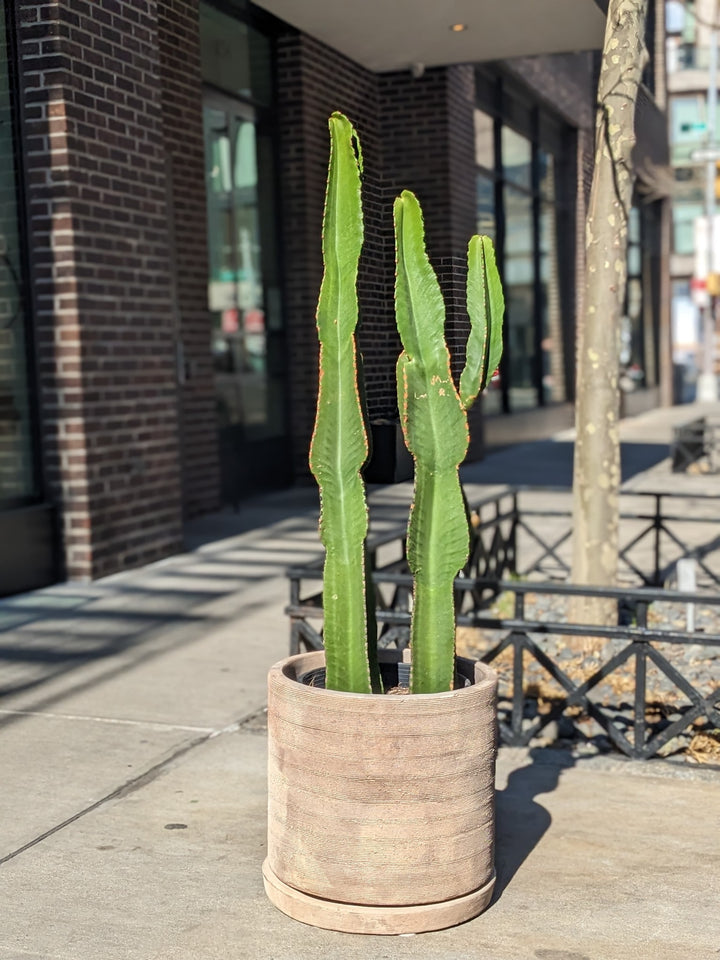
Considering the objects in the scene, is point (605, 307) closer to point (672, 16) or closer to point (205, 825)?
point (205, 825)

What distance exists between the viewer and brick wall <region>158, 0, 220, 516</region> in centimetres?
998

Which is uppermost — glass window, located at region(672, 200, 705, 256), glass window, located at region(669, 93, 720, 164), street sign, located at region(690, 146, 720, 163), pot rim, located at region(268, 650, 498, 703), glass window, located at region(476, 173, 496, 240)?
glass window, located at region(669, 93, 720, 164)

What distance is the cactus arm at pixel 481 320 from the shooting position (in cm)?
410

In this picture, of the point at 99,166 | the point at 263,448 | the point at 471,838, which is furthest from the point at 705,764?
the point at 263,448

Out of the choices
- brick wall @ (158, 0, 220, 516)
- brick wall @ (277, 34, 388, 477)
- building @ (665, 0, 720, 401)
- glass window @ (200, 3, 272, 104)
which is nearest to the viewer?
brick wall @ (158, 0, 220, 516)

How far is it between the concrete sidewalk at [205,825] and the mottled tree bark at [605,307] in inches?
64.2

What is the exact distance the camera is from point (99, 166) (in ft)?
25.8

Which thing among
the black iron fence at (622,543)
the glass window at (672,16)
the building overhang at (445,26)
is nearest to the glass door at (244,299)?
the building overhang at (445,26)

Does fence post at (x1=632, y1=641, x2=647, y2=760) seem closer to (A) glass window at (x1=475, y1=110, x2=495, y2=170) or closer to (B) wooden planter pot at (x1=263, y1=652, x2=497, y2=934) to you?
(B) wooden planter pot at (x1=263, y1=652, x2=497, y2=934)

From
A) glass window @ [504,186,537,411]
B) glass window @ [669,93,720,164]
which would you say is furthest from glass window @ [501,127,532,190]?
glass window @ [669,93,720,164]

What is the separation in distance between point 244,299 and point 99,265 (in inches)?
161

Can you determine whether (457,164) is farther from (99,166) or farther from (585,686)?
(585,686)

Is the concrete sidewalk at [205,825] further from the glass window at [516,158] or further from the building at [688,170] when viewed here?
the building at [688,170]

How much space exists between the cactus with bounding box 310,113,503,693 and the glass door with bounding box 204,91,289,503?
7512 millimetres
